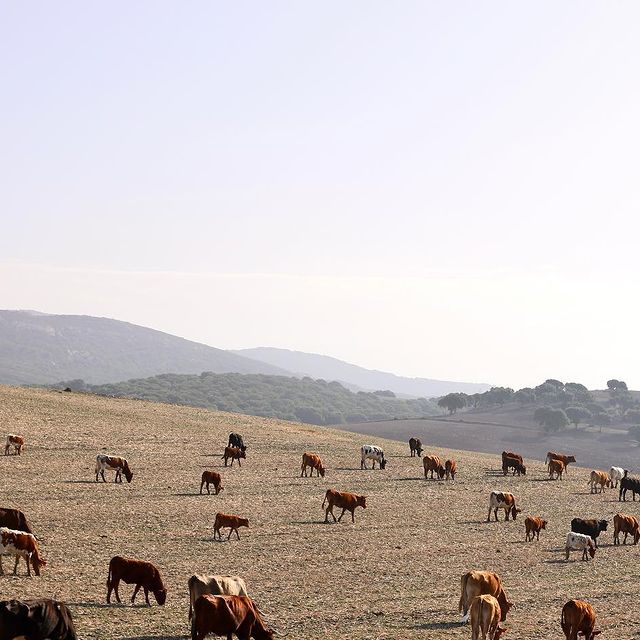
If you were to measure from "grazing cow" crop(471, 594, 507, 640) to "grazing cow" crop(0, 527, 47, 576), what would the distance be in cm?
1165

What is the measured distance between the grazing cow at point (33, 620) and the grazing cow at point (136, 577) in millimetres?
4177

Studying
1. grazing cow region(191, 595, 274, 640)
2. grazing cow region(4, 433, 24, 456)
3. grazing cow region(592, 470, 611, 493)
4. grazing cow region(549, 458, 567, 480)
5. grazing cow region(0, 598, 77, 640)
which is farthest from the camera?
grazing cow region(549, 458, 567, 480)

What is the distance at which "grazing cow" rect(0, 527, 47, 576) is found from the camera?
2242 cm

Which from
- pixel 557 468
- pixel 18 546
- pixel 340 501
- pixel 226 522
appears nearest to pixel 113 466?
pixel 340 501

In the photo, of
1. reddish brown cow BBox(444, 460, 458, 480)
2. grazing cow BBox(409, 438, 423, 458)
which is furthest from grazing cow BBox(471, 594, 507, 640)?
grazing cow BBox(409, 438, 423, 458)

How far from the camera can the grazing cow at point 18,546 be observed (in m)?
22.4

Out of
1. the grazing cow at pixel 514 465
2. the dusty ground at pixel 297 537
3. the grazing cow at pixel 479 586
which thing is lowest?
the dusty ground at pixel 297 537

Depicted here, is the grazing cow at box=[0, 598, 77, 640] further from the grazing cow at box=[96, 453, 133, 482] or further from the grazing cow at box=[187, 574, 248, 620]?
the grazing cow at box=[96, 453, 133, 482]

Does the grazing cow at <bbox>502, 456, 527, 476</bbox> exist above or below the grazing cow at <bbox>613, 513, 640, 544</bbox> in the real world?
above

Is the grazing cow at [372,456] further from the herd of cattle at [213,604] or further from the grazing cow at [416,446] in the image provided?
the herd of cattle at [213,604]

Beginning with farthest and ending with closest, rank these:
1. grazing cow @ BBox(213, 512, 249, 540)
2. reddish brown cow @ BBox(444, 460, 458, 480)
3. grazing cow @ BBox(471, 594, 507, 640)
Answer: reddish brown cow @ BBox(444, 460, 458, 480), grazing cow @ BBox(213, 512, 249, 540), grazing cow @ BBox(471, 594, 507, 640)

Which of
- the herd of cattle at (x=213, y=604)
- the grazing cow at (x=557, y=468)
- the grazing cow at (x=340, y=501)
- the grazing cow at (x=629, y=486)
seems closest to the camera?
the herd of cattle at (x=213, y=604)

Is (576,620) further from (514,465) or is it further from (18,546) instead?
(514,465)

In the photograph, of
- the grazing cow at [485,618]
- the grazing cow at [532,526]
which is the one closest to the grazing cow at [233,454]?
the grazing cow at [532,526]
